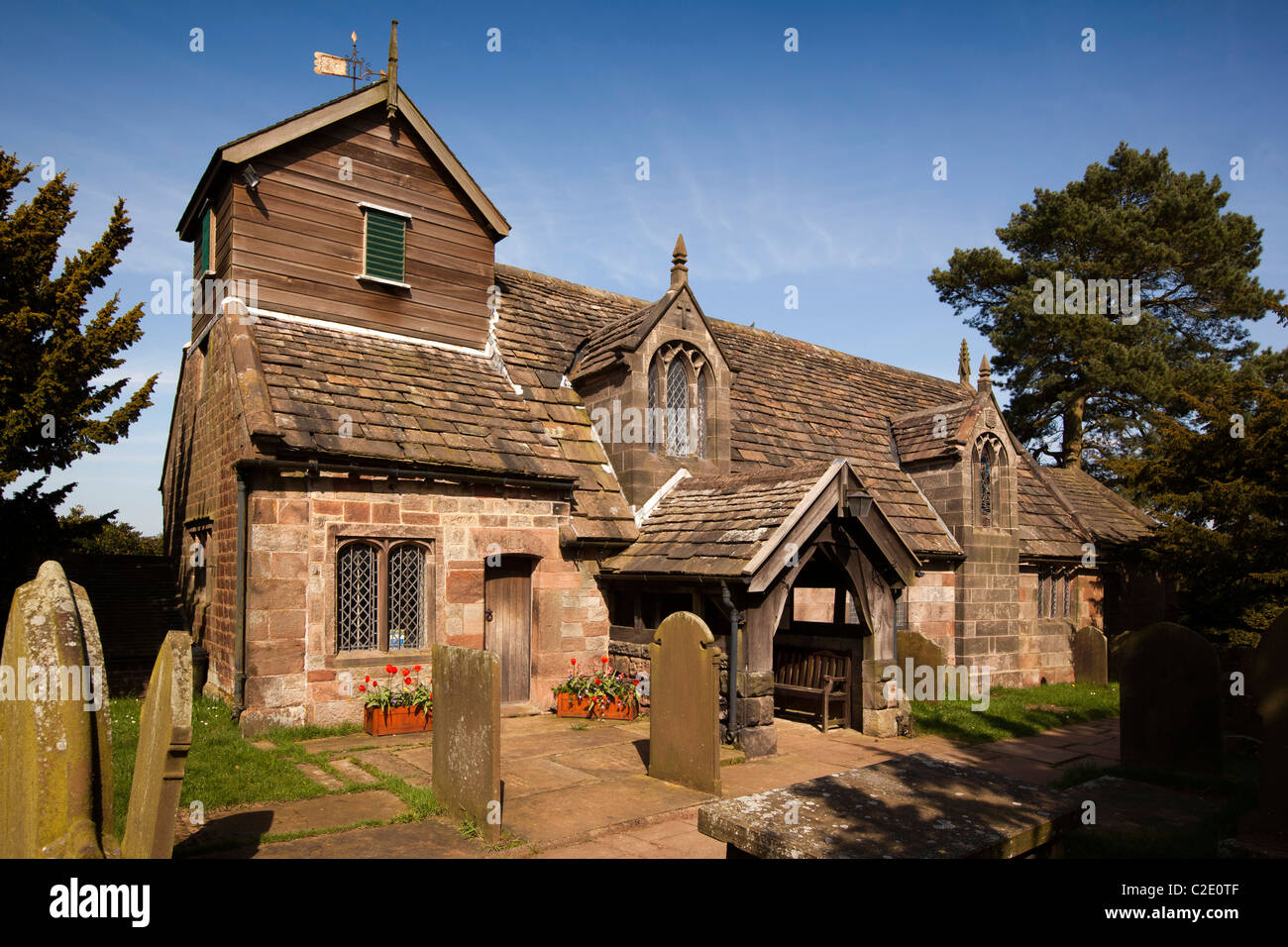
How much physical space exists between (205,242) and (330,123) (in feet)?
10.2

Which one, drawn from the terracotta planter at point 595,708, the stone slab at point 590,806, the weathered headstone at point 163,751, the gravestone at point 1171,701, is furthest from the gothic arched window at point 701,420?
the weathered headstone at point 163,751

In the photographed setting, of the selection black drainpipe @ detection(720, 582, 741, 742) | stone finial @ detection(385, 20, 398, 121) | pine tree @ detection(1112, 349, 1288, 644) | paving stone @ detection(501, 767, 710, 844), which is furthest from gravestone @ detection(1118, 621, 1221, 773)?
stone finial @ detection(385, 20, 398, 121)

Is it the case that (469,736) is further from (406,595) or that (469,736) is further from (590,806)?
(406,595)

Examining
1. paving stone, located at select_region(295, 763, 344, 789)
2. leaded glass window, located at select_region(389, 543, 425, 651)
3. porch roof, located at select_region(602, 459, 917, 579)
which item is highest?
porch roof, located at select_region(602, 459, 917, 579)

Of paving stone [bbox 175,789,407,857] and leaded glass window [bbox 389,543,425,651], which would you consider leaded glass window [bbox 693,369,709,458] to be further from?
paving stone [bbox 175,789,407,857]

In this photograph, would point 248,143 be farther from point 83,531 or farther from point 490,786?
point 490,786

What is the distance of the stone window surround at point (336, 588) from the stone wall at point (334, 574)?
1 centimetres

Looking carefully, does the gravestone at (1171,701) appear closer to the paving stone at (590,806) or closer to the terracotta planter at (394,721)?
the paving stone at (590,806)

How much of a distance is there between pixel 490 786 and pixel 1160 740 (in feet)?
27.9

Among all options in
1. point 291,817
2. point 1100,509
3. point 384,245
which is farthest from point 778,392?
point 291,817

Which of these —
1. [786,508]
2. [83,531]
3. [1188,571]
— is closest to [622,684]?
[786,508]

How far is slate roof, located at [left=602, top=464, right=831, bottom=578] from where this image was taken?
10.4 m

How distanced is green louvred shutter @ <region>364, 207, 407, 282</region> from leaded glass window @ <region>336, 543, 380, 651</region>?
17.5 feet

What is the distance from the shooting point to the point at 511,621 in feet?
41.0
